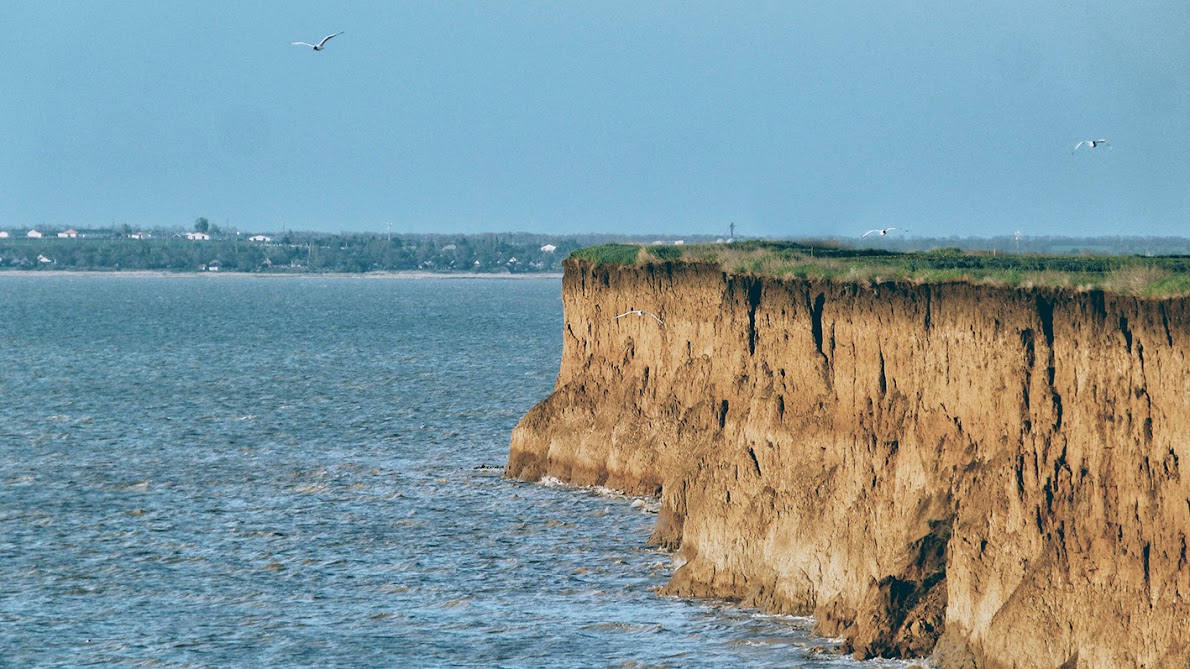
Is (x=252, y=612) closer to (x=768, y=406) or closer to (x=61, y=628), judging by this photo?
(x=61, y=628)

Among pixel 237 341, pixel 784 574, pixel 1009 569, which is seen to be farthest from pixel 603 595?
pixel 237 341

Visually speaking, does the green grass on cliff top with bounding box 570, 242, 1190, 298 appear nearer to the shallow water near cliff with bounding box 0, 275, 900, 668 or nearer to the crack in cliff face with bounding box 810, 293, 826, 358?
the crack in cliff face with bounding box 810, 293, 826, 358

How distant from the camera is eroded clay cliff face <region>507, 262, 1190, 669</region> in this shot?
67.6ft

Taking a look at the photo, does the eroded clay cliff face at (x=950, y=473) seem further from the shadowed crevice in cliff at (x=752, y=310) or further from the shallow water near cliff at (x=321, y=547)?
the shallow water near cliff at (x=321, y=547)

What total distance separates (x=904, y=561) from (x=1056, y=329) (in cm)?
421

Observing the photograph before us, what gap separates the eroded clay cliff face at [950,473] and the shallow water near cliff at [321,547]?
4.26ft

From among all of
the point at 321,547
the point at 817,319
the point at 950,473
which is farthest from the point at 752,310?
the point at 321,547

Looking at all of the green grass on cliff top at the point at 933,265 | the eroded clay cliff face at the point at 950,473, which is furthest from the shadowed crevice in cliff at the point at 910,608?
the green grass on cliff top at the point at 933,265

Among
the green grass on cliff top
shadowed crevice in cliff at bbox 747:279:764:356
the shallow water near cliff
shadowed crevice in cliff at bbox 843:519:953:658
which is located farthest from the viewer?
shadowed crevice in cliff at bbox 747:279:764:356

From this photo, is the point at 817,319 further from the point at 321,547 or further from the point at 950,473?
the point at 321,547

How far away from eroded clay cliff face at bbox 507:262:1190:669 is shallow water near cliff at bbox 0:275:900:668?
1299 mm

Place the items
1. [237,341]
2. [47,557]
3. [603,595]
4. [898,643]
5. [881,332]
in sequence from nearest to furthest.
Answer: [898,643] → [881,332] → [603,595] → [47,557] → [237,341]

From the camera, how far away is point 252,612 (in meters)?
29.0

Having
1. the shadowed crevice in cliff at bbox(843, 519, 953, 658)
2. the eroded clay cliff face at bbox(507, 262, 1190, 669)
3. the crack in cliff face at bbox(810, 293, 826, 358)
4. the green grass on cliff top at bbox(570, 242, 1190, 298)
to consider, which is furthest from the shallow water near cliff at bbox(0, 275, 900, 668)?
the green grass on cliff top at bbox(570, 242, 1190, 298)
